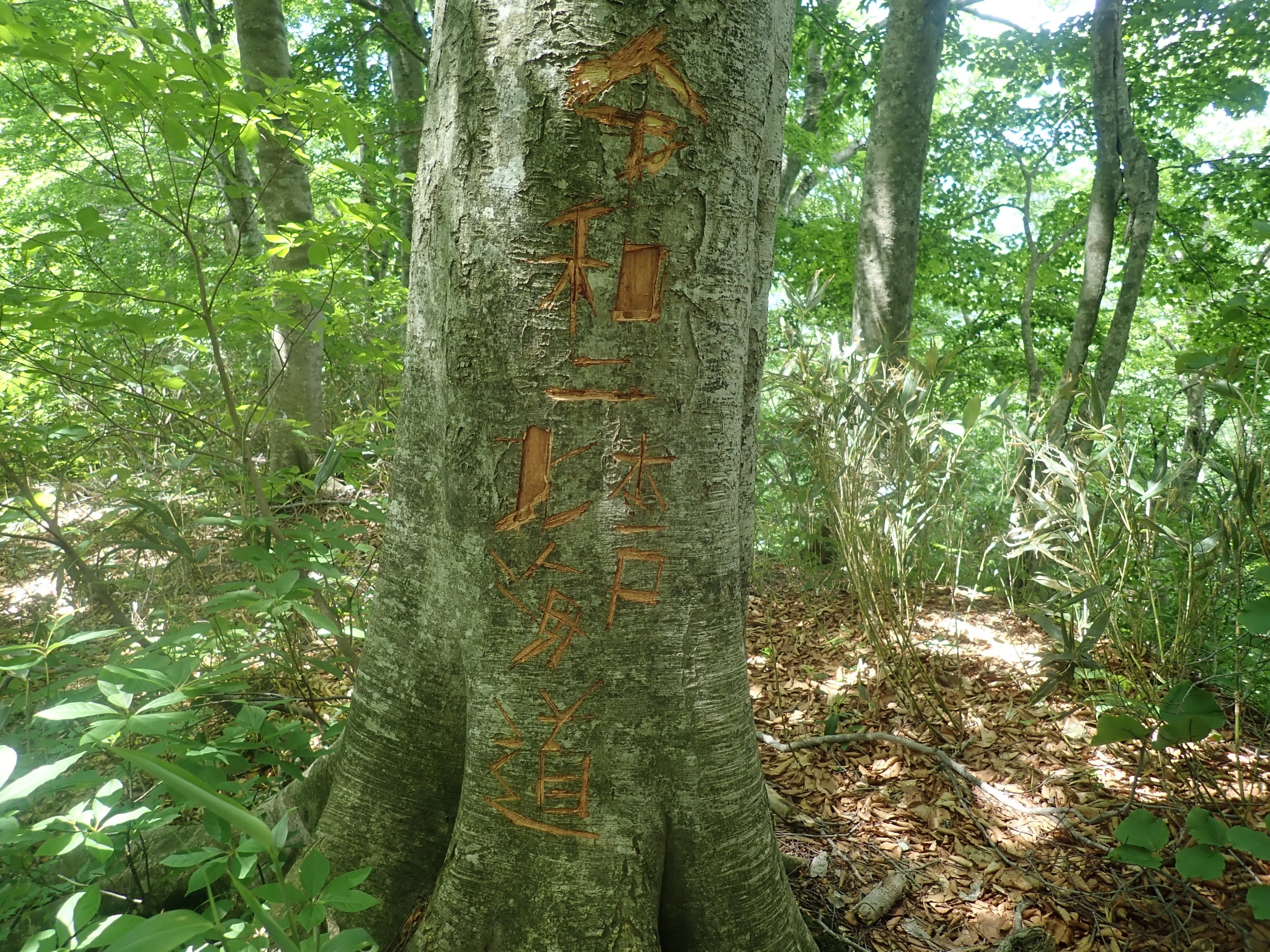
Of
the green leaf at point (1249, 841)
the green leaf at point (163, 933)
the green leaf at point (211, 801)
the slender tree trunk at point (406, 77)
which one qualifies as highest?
the slender tree trunk at point (406, 77)

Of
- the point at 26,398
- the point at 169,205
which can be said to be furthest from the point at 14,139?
the point at 169,205

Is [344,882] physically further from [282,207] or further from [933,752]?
[282,207]

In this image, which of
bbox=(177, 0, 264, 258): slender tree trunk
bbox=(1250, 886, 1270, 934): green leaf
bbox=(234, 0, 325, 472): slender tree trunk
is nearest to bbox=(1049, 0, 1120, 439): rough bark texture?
bbox=(1250, 886, 1270, 934): green leaf

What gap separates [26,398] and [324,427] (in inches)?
77.1

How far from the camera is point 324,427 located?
604 cm

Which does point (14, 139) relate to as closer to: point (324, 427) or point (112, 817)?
point (324, 427)

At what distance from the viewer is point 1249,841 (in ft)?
4.44

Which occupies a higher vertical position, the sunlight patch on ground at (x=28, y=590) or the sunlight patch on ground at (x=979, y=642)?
the sunlight patch on ground at (x=979, y=642)

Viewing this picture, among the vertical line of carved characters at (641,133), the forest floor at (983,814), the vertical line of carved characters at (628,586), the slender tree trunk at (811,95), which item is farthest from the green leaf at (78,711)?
the slender tree trunk at (811,95)

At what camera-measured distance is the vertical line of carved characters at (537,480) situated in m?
1.24

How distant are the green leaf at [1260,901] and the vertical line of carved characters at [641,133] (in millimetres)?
1758

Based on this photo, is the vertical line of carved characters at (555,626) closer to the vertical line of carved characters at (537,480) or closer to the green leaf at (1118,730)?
the vertical line of carved characters at (537,480)

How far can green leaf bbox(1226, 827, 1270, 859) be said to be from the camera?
4.37ft

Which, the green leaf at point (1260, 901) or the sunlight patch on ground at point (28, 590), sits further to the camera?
the sunlight patch on ground at point (28, 590)
